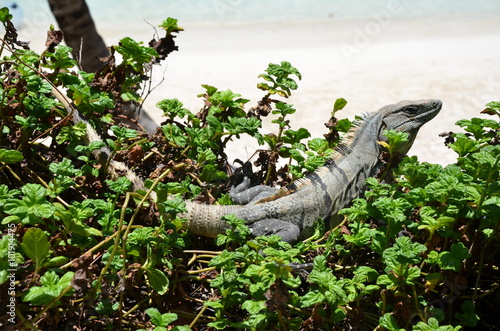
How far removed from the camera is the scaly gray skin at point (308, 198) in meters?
2.86

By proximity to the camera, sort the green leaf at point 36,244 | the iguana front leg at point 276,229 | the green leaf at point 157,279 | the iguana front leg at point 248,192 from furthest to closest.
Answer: the iguana front leg at point 248,192 → the iguana front leg at point 276,229 → the green leaf at point 157,279 → the green leaf at point 36,244

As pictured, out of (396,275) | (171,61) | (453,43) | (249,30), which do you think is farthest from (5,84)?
(249,30)

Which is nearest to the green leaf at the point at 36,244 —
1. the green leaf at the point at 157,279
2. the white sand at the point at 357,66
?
the green leaf at the point at 157,279

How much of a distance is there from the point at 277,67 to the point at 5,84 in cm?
120

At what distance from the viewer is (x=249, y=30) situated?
15438mm

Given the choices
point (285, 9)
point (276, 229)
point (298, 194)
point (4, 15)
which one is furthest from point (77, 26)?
point (285, 9)

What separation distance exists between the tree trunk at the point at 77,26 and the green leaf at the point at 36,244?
2926 mm

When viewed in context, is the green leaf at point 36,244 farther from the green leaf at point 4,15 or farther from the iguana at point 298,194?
the green leaf at point 4,15

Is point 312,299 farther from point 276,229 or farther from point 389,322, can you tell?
point 276,229

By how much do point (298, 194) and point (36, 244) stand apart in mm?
1603

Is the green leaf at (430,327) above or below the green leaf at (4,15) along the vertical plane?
below

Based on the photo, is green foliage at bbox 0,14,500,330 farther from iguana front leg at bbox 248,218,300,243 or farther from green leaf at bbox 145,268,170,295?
iguana front leg at bbox 248,218,300,243

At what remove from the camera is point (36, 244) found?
189cm

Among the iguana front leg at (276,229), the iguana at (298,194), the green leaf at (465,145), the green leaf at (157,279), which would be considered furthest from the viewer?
the iguana front leg at (276,229)
